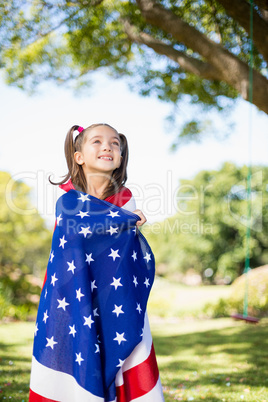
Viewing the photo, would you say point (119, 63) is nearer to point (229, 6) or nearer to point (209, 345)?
point (229, 6)

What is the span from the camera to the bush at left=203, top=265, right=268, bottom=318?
10391 mm

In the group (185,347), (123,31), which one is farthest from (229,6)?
(185,347)

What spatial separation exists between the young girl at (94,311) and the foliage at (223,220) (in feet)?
68.9

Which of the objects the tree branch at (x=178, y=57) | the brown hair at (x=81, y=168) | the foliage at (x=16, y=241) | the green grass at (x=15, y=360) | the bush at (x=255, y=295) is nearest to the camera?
the brown hair at (x=81, y=168)

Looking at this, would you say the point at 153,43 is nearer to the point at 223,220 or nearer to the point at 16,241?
the point at 16,241

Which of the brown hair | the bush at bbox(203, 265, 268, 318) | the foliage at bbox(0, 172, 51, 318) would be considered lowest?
the bush at bbox(203, 265, 268, 318)

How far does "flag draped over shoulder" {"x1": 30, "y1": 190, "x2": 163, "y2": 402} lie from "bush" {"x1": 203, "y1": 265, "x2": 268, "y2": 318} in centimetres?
894

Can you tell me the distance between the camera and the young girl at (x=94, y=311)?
2.09 m

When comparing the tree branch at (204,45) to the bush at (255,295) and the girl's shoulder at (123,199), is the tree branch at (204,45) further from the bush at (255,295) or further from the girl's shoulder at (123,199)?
the bush at (255,295)

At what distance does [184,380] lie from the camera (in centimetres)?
477

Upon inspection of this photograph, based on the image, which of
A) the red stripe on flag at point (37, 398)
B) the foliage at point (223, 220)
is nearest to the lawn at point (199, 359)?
the red stripe on flag at point (37, 398)

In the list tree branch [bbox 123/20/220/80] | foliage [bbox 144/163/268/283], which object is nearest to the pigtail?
tree branch [bbox 123/20/220/80]

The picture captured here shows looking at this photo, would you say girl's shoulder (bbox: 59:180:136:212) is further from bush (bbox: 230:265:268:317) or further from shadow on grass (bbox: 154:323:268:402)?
bush (bbox: 230:265:268:317)

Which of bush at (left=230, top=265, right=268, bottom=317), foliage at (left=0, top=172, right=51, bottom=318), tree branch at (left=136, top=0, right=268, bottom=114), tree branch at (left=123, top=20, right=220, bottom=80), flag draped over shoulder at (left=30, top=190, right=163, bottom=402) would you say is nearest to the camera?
flag draped over shoulder at (left=30, top=190, right=163, bottom=402)
